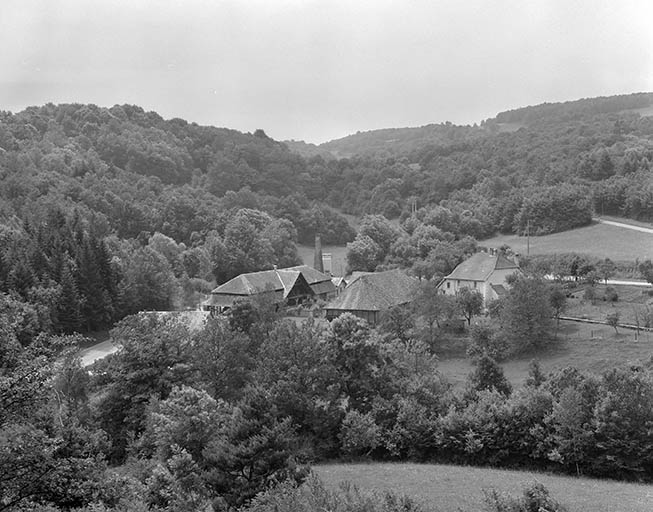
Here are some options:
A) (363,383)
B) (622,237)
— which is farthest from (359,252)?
(363,383)

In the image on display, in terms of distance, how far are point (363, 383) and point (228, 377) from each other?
552 cm

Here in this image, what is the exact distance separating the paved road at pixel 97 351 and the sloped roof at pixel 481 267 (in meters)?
26.1

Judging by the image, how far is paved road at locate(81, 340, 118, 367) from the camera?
36.9 m

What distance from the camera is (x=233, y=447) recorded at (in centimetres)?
1359

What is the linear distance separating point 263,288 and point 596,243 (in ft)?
112

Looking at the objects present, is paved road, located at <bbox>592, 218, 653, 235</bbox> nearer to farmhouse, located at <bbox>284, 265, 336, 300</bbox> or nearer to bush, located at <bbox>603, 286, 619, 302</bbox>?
bush, located at <bbox>603, 286, 619, 302</bbox>

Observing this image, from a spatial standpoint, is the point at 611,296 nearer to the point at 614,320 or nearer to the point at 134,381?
the point at 614,320

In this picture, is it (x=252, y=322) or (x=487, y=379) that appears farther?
(x=252, y=322)

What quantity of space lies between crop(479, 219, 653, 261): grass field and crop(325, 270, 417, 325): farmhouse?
2139 cm

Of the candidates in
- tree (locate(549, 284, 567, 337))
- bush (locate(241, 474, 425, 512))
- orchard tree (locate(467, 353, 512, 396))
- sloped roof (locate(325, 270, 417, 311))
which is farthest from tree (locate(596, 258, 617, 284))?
bush (locate(241, 474, 425, 512))

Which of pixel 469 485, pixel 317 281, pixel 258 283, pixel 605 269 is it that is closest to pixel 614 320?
pixel 605 269

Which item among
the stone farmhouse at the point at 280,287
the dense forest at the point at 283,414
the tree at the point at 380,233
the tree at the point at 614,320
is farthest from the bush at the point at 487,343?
the tree at the point at 380,233

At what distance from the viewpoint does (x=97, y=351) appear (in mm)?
39000

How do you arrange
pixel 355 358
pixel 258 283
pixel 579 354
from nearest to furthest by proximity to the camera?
pixel 355 358
pixel 579 354
pixel 258 283
